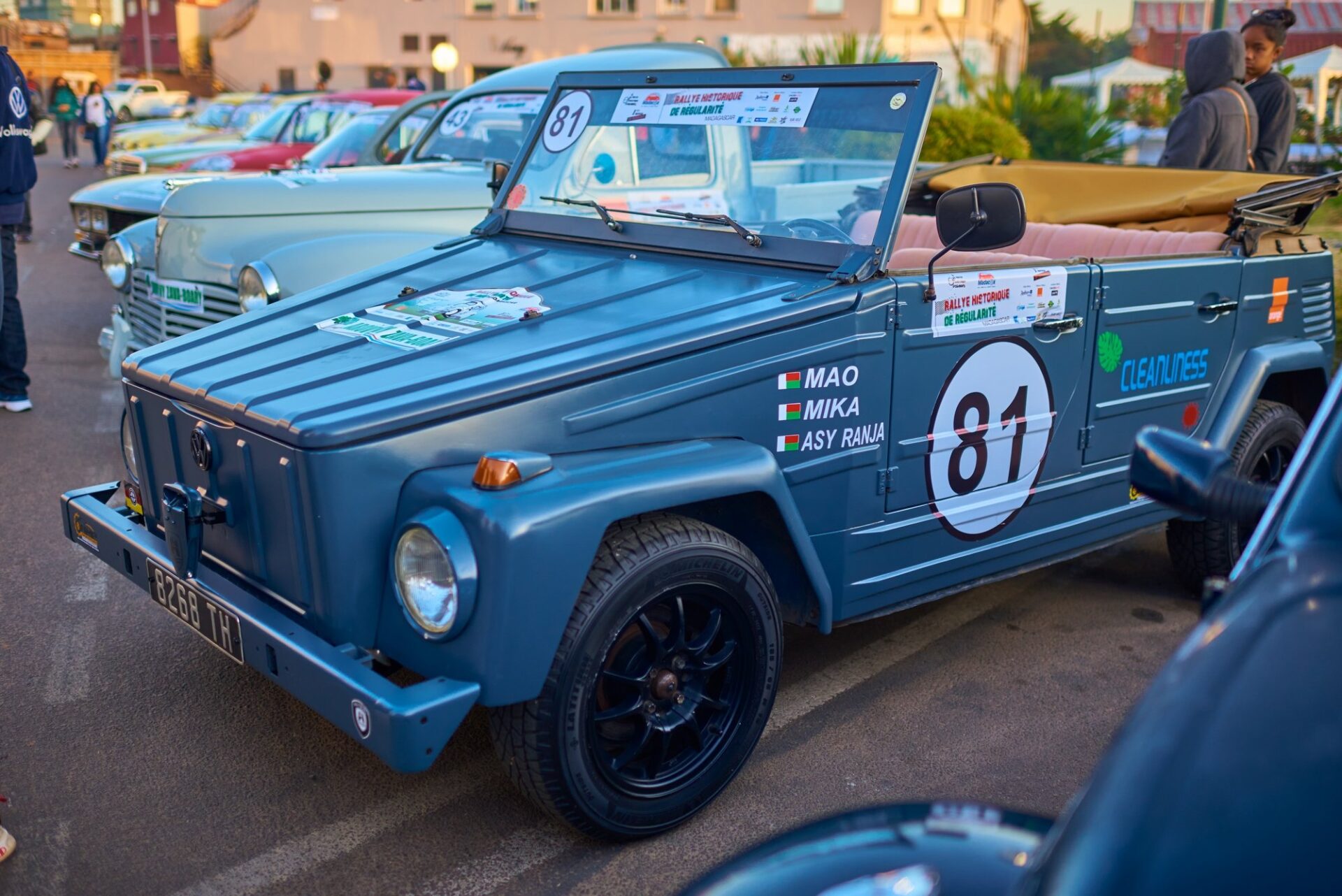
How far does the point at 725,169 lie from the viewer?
377cm

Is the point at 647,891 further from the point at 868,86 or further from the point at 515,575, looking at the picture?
the point at 868,86

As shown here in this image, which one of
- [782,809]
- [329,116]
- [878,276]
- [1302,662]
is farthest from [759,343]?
[329,116]

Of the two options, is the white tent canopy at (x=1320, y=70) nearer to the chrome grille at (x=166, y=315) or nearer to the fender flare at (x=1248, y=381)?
the fender flare at (x=1248, y=381)

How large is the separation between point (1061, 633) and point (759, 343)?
1968mm

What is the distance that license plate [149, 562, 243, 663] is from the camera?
2.77 metres

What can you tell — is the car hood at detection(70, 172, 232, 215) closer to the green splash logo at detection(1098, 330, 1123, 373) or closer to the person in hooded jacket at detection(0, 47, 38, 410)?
Result: the person in hooded jacket at detection(0, 47, 38, 410)

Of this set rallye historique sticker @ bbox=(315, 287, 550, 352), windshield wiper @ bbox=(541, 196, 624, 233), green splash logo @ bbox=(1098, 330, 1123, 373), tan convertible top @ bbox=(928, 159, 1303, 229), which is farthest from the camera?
tan convertible top @ bbox=(928, 159, 1303, 229)

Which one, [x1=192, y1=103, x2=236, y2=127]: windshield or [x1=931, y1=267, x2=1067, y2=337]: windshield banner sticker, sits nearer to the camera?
[x1=931, y1=267, x2=1067, y2=337]: windshield banner sticker

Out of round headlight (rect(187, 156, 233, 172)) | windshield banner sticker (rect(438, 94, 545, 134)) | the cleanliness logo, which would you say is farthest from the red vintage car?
the cleanliness logo

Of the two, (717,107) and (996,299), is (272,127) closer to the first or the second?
(717,107)

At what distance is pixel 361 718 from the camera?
2422 millimetres

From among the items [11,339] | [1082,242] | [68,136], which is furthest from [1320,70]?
[68,136]

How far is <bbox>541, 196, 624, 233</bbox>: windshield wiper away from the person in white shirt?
20.3m

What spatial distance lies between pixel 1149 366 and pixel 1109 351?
0.25 m
